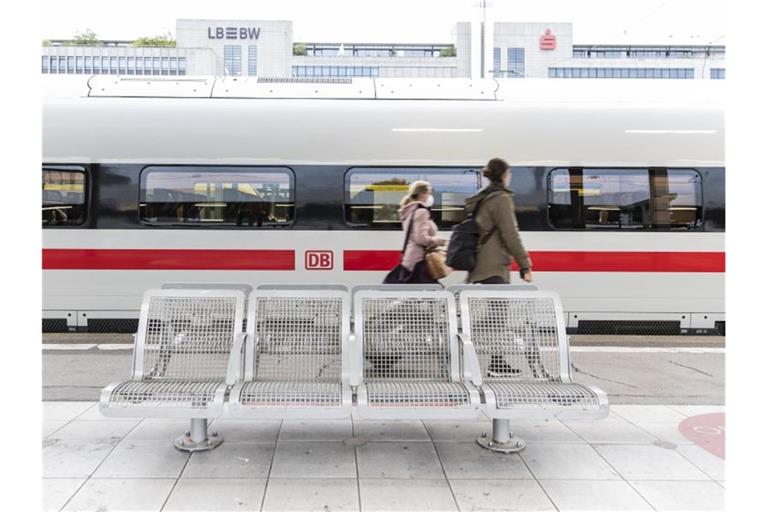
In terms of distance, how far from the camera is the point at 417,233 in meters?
5.47

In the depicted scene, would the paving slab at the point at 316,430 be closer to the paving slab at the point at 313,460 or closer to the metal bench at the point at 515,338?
the paving slab at the point at 313,460

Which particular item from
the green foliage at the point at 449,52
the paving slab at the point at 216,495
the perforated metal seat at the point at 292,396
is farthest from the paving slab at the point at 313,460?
the green foliage at the point at 449,52

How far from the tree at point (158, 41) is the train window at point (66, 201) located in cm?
5801

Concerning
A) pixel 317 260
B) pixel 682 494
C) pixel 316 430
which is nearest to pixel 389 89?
pixel 317 260

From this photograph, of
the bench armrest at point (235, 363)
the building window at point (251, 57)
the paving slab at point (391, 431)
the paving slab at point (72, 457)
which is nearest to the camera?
the paving slab at point (72, 457)

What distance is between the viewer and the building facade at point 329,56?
198 ft

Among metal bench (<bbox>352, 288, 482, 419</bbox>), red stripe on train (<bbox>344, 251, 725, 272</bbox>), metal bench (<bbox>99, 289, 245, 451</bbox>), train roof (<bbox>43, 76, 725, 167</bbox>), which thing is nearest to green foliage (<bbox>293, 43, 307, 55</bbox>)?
train roof (<bbox>43, 76, 725, 167</bbox>)

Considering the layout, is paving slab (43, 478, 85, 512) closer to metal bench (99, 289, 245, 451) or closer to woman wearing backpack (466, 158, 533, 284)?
metal bench (99, 289, 245, 451)

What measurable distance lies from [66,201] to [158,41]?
60.7 m

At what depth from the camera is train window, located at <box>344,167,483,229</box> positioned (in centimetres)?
691

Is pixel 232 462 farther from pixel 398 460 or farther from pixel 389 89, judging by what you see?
pixel 389 89

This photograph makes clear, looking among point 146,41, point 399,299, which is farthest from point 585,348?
point 146,41

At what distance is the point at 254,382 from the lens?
→ 372 cm

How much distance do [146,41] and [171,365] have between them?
213 ft
